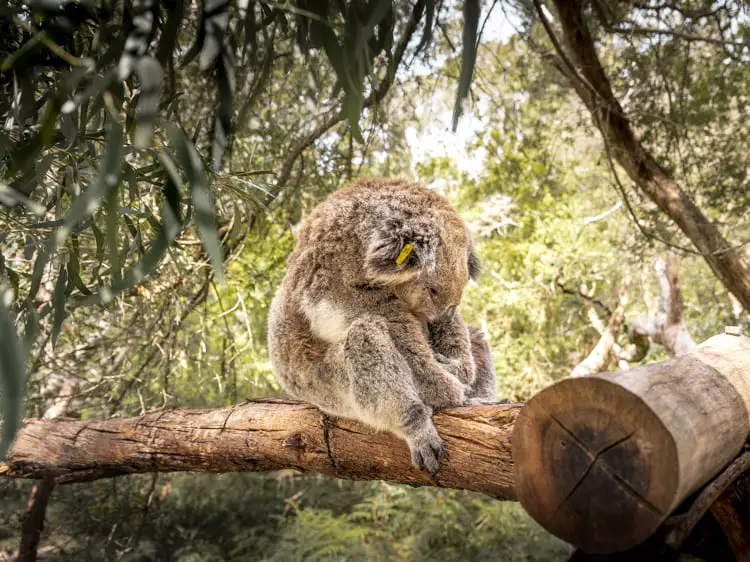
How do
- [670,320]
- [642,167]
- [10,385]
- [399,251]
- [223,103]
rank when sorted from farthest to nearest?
[670,320] → [642,167] → [399,251] → [223,103] → [10,385]

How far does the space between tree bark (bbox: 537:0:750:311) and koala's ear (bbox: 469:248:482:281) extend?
1.97 meters

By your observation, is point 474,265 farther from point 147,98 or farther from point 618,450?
point 147,98

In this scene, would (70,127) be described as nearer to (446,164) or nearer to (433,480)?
(433,480)

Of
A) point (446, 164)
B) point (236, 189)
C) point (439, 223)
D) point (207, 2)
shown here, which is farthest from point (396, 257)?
point (446, 164)

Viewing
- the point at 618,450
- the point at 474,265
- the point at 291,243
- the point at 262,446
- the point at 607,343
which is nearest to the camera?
the point at 618,450

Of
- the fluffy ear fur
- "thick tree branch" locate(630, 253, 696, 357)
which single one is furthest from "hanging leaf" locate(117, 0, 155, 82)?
"thick tree branch" locate(630, 253, 696, 357)

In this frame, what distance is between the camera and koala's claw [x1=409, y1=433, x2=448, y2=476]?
2.05 metres

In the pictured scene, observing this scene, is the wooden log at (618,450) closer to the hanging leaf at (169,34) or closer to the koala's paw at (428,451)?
the koala's paw at (428,451)

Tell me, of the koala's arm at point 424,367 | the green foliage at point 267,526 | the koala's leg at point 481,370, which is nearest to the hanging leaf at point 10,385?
the koala's arm at point 424,367

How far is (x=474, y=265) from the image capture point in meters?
2.77

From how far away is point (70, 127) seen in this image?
4.96 feet

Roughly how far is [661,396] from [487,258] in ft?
21.5

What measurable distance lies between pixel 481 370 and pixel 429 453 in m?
0.82

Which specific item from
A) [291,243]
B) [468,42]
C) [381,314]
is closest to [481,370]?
[381,314]
